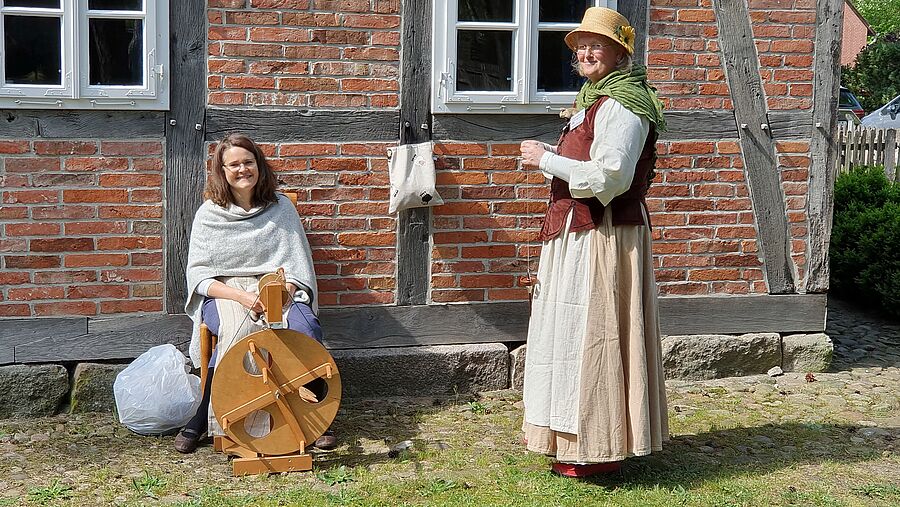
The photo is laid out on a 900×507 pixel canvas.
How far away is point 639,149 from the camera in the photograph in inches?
158

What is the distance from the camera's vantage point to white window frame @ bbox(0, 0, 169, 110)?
16.2ft

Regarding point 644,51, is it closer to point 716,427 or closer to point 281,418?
point 716,427

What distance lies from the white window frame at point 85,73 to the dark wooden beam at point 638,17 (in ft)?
8.07

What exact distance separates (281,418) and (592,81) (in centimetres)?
194

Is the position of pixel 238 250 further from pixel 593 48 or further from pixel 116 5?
pixel 593 48

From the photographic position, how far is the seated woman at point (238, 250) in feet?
15.6

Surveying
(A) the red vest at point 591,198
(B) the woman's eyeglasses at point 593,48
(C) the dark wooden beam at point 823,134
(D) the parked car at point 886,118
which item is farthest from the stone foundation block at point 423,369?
(D) the parked car at point 886,118

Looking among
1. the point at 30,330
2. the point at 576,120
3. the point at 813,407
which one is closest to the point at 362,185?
the point at 576,120

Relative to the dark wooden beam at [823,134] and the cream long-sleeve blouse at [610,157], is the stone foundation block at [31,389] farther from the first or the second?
the dark wooden beam at [823,134]

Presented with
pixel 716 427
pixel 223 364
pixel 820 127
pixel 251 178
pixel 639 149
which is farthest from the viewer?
pixel 820 127

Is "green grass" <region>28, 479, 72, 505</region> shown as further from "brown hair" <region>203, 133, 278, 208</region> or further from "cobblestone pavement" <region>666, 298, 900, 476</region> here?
"cobblestone pavement" <region>666, 298, 900, 476</region>

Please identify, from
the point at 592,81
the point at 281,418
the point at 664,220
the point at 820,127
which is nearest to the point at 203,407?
the point at 281,418

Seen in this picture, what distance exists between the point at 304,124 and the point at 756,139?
260 centimetres

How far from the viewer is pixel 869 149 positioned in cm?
995
